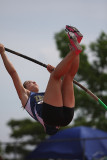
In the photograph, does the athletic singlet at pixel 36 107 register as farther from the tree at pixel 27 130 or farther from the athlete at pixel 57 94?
the tree at pixel 27 130

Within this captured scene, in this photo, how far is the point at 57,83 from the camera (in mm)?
4430

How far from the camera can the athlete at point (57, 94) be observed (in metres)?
4.32

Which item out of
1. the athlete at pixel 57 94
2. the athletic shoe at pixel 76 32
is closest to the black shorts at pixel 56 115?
the athlete at pixel 57 94

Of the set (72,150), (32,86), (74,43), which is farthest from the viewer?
(72,150)

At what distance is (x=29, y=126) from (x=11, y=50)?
1409 cm

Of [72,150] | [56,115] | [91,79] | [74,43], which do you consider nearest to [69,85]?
[56,115]

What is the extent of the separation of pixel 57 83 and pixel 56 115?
436 millimetres

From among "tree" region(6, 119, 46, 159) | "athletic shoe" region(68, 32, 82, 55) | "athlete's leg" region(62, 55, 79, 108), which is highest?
"athletic shoe" region(68, 32, 82, 55)

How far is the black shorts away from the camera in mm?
4512

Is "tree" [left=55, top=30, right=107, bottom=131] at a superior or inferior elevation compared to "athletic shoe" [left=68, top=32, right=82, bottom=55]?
inferior

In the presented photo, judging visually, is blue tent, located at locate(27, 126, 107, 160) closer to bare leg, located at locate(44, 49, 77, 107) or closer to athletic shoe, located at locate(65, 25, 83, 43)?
bare leg, located at locate(44, 49, 77, 107)

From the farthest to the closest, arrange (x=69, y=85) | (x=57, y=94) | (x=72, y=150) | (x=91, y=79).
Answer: (x=91, y=79), (x=72, y=150), (x=69, y=85), (x=57, y=94)

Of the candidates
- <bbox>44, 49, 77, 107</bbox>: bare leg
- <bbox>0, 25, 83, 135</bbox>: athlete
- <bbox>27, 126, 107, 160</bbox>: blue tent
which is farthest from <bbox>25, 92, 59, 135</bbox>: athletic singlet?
<bbox>27, 126, 107, 160</bbox>: blue tent

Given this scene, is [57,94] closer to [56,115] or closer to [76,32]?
[56,115]
